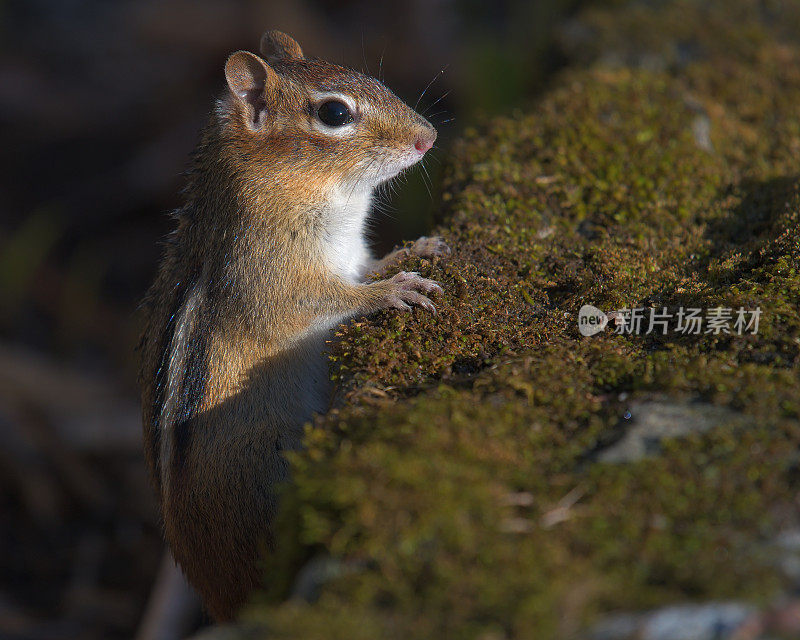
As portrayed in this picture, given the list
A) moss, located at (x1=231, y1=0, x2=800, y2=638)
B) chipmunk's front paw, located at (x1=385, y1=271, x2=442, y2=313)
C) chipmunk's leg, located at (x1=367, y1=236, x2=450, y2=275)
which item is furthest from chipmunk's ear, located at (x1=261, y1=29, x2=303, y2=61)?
chipmunk's front paw, located at (x1=385, y1=271, x2=442, y2=313)

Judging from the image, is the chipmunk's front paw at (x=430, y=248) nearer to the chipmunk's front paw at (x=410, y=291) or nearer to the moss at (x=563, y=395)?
the moss at (x=563, y=395)

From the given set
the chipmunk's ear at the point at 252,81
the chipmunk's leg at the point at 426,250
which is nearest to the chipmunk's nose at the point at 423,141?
the chipmunk's leg at the point at 426,250

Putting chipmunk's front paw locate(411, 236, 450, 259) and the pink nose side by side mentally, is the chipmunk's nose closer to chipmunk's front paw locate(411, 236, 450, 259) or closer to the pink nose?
the pink nose

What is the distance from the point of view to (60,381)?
6.24 meters

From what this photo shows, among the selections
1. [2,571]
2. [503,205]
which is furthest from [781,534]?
[2,571]

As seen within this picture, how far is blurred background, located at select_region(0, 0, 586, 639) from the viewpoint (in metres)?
5.31

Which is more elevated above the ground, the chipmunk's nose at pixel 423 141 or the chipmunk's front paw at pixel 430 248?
the chipmunk's nose at pixel 423 141

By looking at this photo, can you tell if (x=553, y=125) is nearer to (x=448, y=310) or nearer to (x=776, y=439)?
(x=448, y=310)

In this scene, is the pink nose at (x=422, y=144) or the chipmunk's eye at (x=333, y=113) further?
the pink nose at (x=422, y=144)

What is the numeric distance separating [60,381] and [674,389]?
5.27 meters

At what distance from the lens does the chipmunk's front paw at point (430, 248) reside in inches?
132

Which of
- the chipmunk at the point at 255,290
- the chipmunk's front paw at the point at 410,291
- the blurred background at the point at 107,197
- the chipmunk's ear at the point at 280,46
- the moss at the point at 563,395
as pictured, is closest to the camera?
the moss at the point at 563,395

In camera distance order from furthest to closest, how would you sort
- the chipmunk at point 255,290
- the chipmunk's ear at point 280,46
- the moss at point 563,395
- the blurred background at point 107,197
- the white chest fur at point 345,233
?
the blurred background at point 107,197
the chipmunk's ear at point 280,46
the white chest fur at point 345,233
the chipmunk at point 255,290
the moss at point 563,395

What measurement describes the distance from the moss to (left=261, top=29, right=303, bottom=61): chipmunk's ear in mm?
1053
